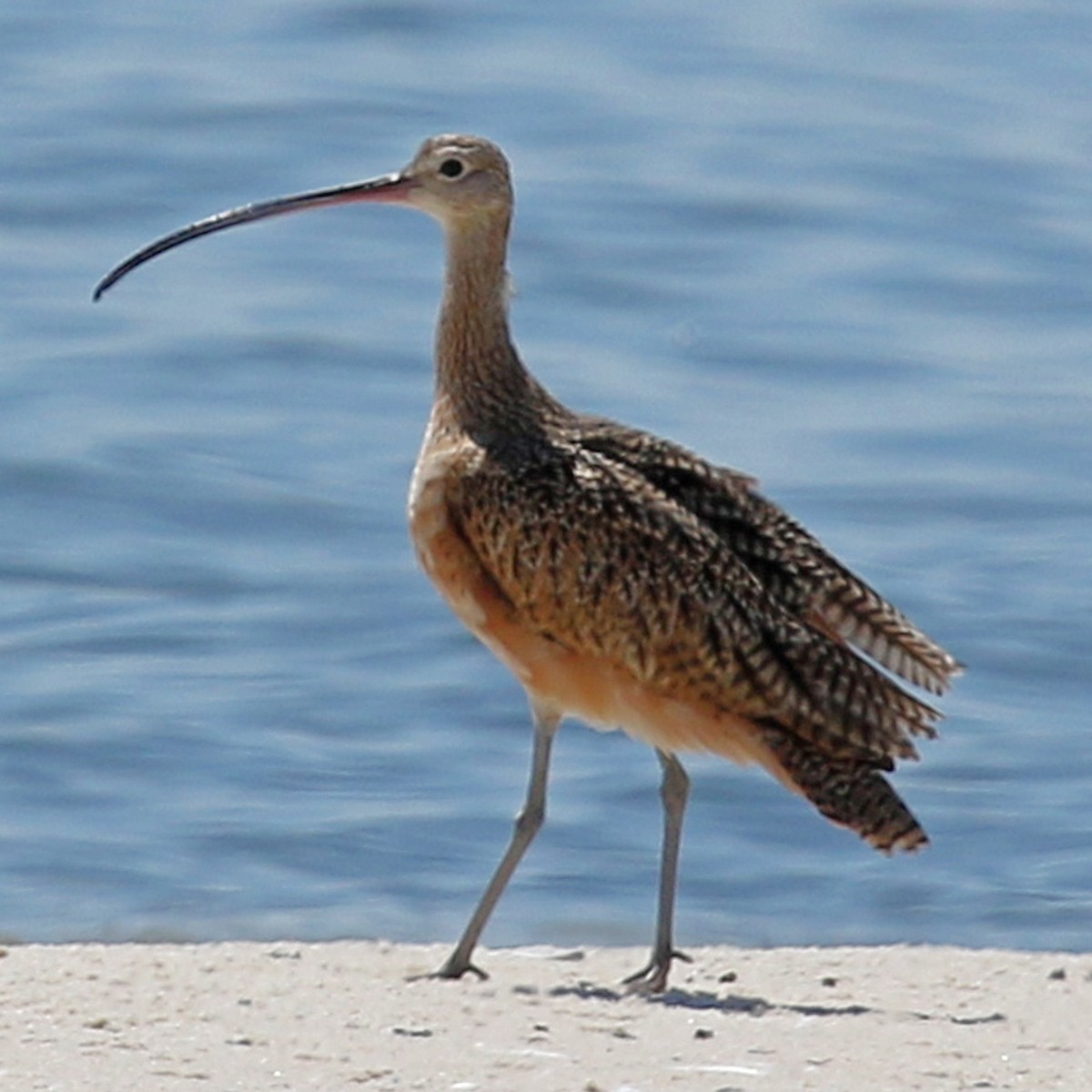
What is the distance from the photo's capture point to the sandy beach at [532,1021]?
6.91 metres

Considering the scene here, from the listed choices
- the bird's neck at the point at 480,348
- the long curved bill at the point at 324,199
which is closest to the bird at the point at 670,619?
the bird's neck at the point at 480,348

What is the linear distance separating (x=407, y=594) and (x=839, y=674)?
470cm

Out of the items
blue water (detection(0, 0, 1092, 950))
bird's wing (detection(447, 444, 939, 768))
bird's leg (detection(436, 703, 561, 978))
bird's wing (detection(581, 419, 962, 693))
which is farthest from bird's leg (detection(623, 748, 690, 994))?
blue water (detection(0, 0, 1092, 950))

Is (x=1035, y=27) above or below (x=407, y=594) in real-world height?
above

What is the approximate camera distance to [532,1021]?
7.49 m

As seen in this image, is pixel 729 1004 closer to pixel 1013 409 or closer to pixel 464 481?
pixel 464 481

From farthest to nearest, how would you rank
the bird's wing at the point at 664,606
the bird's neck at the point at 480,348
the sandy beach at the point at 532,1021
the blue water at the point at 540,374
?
the blue water at the point at 540,374 → the bird's neck at the point at 480,348 → the bird's wing at the point at 664,606 → the sandy beach at the point at 532,1021

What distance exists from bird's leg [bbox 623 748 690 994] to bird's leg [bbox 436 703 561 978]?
0.86 ft

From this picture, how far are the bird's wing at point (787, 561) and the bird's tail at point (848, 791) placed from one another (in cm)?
28

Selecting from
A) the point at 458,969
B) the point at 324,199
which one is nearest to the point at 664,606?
the point at 458,969

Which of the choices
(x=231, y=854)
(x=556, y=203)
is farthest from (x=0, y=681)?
(x=556, y=203)

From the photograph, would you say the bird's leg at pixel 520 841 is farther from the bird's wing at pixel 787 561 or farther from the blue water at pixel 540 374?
the blue water at pixel 540 374

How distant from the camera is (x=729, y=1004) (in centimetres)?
791

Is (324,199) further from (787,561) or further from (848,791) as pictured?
(848,791)
